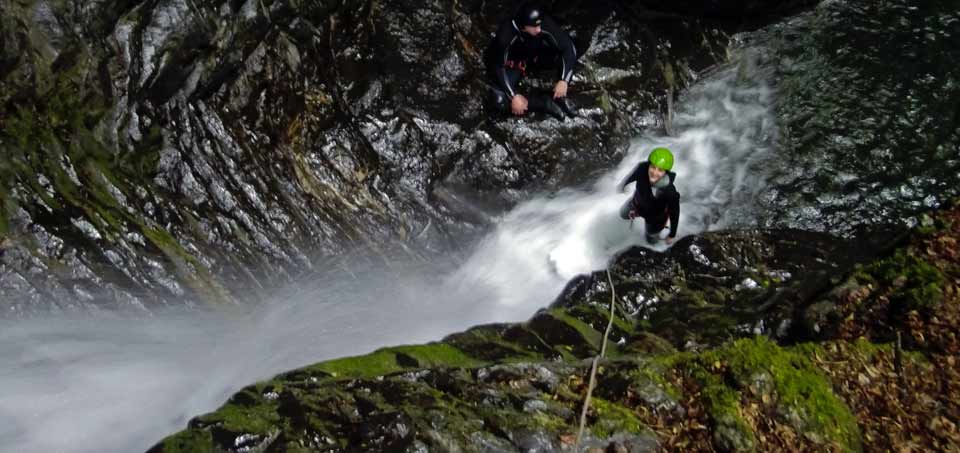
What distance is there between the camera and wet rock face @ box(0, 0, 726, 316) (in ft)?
21.0

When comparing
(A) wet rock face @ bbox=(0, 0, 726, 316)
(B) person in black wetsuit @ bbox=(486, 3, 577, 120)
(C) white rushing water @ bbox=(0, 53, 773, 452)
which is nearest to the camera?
(C) white rushing water @ bbox=(0, 53, 773, 452)

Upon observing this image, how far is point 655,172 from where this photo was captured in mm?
7293

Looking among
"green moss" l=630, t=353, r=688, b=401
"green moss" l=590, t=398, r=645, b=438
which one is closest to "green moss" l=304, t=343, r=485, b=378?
"green moss" l=590, t=398, r=645, b=438

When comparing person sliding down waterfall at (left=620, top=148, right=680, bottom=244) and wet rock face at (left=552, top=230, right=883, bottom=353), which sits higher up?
person sliding down waterfall at (left=620, top=148, right=680, bottom=244)

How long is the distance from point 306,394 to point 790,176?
7.14 m

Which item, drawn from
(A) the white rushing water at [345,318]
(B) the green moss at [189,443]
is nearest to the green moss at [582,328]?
(A) the white rushing water at [345,318]

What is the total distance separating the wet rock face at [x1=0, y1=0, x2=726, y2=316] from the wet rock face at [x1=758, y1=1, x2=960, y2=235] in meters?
2.48

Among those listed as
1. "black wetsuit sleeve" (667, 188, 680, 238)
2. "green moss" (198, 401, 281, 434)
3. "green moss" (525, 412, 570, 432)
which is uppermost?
"green moss" (198, 401, 281, 434)

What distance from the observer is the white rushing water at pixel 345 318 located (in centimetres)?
579

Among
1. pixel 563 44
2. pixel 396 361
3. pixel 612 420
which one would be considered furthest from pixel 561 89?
pixel 612 420

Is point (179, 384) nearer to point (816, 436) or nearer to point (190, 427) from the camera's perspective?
point (190, 427)

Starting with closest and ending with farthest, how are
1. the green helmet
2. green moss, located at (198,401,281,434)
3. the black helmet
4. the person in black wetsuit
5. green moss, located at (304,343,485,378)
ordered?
green moss, located at (198,401,281,434), green moss, located at (304,343,485,378), the green helmet, the black helmet, the person in black wetsuit

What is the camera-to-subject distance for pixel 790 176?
8.95 meters

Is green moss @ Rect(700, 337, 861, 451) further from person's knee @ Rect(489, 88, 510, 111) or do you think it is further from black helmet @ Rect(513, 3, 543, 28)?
black helmet @ Rect(513, 3, 543, 28)
